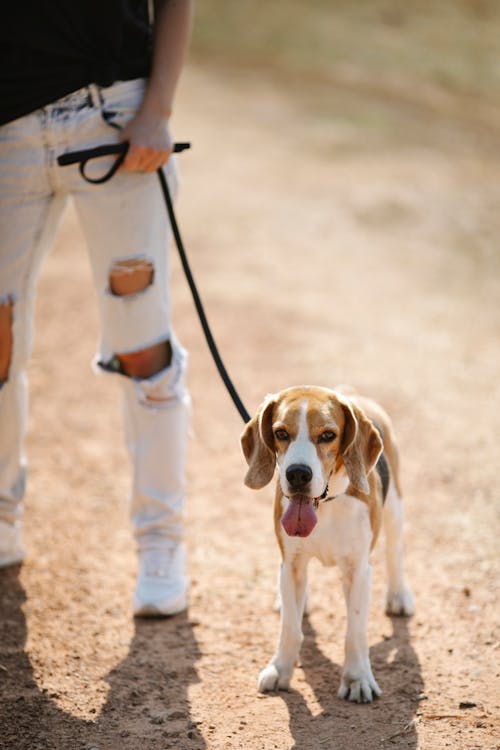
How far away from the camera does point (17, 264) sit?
4062mm

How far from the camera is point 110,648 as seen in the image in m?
4.13

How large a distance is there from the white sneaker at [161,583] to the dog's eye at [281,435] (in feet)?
4.32

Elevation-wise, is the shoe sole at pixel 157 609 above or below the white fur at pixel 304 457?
below

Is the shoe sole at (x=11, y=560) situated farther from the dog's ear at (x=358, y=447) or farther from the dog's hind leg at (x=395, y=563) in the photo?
the dog's ear at (x=358, y=447)

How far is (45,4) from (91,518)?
8.92 feet

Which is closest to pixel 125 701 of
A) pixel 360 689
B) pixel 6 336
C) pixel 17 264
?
pixel 360 689

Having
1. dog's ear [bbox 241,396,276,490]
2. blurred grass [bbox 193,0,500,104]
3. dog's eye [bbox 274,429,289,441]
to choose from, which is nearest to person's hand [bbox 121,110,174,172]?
dog's ear [bbox 241,396,276,490]

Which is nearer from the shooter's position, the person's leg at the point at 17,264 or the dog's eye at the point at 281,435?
the dog's eye at the point at 281,435

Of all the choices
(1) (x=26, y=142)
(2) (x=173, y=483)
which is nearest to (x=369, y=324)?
(2) (x=173, y=483)

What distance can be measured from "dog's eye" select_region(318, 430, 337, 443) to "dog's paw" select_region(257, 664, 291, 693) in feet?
3.34

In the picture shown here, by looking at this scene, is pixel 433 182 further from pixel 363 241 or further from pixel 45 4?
pixel 45 4

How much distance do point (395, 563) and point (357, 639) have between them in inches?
26.5

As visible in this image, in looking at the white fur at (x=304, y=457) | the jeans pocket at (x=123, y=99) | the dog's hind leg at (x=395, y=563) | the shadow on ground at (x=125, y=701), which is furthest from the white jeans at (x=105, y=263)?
the white fur at (x=304, y=457)

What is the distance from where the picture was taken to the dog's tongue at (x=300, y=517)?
3.32 m
